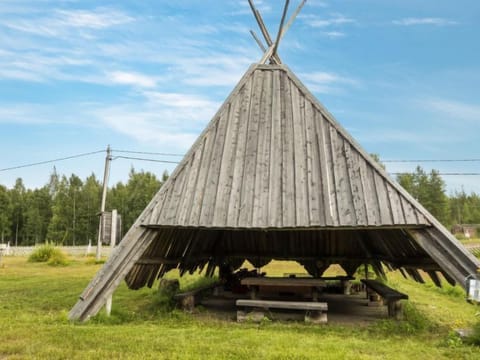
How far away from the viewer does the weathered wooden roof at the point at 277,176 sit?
7.20 meters

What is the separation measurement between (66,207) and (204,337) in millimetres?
58178

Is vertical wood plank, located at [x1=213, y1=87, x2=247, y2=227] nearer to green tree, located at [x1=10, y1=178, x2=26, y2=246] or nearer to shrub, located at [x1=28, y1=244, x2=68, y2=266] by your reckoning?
shrub, located at [x1=28, y1=244, x2=68, y2=266]

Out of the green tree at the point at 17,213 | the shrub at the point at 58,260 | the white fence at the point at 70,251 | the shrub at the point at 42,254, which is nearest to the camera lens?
the shrub at the point at 58,260

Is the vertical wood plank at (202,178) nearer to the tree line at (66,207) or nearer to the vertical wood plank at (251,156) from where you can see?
the vertical wood plank at (251,156)

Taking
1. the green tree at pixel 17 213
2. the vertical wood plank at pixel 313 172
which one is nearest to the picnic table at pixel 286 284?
the vertical wood plank at pixel 313 172

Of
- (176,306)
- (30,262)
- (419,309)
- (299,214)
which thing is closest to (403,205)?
(299,214)

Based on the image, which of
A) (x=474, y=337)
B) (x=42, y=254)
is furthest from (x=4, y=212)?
(x=474, y=337)

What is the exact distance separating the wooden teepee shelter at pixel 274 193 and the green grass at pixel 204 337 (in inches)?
32.0

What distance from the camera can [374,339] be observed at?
6.72m

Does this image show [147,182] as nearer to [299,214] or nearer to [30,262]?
[30,262]

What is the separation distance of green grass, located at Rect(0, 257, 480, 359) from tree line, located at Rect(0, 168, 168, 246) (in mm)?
50990

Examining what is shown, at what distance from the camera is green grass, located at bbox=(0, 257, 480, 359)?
17.7 ft

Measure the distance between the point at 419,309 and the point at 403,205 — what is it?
429 centimetres

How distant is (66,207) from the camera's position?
5947 centimetres
